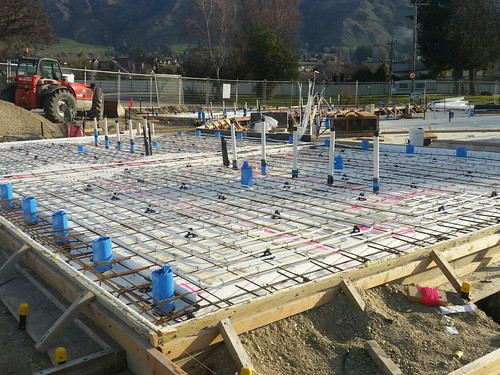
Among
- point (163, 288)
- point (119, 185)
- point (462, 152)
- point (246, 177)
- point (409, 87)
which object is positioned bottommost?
point (163, 288)

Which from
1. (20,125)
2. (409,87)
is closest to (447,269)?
(20,125)

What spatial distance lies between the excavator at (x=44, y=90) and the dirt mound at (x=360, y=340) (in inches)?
508

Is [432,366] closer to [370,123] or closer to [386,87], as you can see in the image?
[370,123]

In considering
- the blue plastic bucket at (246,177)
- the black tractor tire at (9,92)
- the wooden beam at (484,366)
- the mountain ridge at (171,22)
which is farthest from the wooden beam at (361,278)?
the mountain ridge at (171,22)

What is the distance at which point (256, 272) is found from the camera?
12.6 feet

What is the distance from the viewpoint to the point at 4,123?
43.3 feet

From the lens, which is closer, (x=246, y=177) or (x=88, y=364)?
(x=88, y=364)

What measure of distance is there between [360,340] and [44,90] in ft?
44.1

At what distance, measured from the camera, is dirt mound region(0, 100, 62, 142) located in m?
13.1

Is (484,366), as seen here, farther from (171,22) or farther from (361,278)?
(171,22)

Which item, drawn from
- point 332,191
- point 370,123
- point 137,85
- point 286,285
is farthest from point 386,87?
point 286,285

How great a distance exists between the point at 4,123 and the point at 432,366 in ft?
42.0

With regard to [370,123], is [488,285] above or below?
Result: below

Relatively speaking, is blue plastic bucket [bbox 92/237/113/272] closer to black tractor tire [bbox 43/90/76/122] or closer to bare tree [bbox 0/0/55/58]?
black tractor tire [bbox 43/90/76/122]
